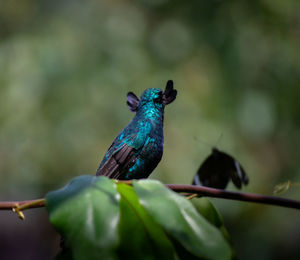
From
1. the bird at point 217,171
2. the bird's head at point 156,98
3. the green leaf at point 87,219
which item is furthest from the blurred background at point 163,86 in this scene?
the green leaf at point 87,219

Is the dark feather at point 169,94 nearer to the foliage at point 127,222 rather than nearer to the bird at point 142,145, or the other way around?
the bird at point 142,145

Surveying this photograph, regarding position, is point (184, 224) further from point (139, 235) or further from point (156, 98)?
point (156, 98)

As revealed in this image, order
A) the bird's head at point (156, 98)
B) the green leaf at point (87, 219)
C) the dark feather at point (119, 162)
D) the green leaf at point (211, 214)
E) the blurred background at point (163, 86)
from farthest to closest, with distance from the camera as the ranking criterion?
the blurred background at point (163, 86) → the bird's head at point (156, 98) → the dark feather at point (119, 162) → the green leaf at point (211, 214) → the green leaf at point (87, 219)

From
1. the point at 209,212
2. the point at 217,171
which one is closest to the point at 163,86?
the point at 217,171

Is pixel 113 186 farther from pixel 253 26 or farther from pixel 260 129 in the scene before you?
pixel 253 26

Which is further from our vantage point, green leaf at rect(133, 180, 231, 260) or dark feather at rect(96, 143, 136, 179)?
dark feather at rect(96, 143, 136, 179)

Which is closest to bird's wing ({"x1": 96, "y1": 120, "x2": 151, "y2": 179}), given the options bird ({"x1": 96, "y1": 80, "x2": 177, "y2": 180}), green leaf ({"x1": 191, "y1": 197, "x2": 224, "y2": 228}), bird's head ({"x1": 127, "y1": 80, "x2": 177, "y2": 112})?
bird ({"x1": 96, "y1": 80, "x2": 177, "y2": 180})

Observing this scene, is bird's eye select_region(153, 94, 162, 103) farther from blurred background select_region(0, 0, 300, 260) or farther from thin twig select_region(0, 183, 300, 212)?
blurred background select_region(0, 0, 300, 260)
